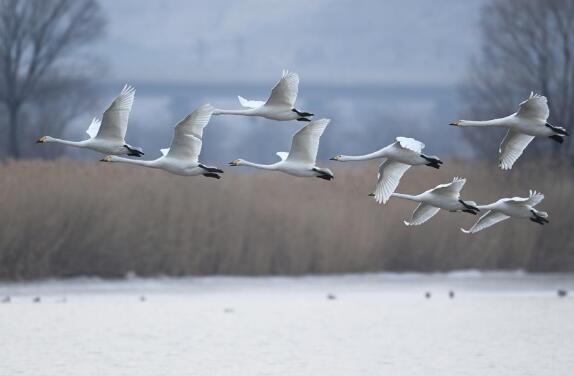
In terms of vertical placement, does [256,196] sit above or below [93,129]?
above

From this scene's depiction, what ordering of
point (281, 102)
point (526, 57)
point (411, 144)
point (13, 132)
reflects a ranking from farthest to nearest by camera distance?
1. point (13, 132)
2. point (526, 57)
3. point (281, 102)
4. point (411, 144)

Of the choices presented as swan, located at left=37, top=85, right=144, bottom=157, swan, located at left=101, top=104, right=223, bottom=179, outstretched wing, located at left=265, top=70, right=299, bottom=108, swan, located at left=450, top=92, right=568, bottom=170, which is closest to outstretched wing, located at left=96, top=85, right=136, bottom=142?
swan, located at left=37, top=85, right=144, bottom=157

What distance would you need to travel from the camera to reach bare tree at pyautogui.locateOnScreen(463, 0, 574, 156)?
3862 cm

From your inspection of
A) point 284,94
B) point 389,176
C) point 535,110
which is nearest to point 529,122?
point 535,110

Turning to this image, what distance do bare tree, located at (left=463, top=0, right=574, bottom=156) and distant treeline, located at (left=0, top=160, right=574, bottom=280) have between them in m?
7.31

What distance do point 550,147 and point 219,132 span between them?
95.6 meters

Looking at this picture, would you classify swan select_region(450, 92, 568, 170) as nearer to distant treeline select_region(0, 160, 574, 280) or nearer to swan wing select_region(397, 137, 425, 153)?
swan wing select_region(397, 137, 425, 153)

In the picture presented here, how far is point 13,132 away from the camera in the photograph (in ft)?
151

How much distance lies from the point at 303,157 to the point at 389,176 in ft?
2.90

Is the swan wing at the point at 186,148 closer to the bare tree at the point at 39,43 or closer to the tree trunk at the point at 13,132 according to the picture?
the tree trunk at the point at 13,132

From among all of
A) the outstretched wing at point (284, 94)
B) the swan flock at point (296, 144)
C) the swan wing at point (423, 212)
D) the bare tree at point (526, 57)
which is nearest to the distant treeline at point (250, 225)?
the bare tree at point (526, 57)

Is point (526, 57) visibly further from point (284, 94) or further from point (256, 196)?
point (284, 94)

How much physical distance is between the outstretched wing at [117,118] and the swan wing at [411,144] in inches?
98.2

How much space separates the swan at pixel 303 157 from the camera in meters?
16.9
